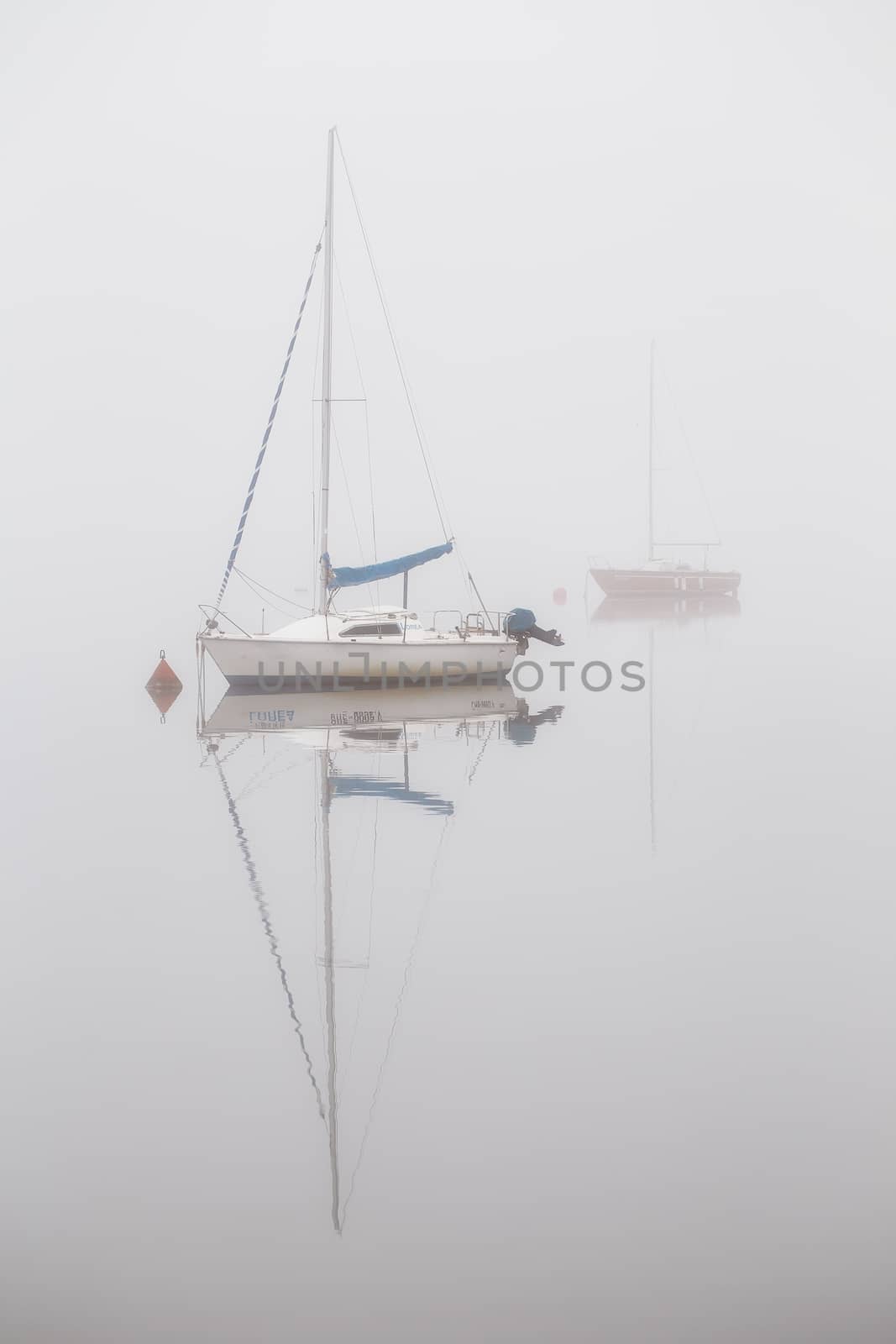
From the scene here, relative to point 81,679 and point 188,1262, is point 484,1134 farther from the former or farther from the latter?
point 81,679

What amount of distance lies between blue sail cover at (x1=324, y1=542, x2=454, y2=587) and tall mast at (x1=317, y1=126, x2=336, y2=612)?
0.26 m

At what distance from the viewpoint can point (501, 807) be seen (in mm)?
13289

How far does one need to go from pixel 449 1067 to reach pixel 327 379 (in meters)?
23.1

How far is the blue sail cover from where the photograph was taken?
2572 cm

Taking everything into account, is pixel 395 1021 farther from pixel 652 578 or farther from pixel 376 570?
pixel 652 578

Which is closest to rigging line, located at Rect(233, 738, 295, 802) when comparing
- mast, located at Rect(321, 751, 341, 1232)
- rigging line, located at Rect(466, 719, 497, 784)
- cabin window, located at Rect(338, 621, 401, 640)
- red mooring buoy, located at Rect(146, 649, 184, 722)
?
mast, located at Rect(321, 751, 341, 1232)

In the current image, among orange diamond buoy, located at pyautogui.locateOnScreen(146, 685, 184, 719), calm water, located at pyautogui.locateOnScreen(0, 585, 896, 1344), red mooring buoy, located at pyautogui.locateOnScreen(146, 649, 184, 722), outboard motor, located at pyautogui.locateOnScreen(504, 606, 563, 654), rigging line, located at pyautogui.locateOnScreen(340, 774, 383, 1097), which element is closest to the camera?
calm water, located at pyautogui.locateOnScreen(0, 585, 896, 1344)

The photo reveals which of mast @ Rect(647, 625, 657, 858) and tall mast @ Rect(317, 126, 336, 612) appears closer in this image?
mast @ Rect(647, 625, 657, 858)

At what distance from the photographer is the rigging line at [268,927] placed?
616cm

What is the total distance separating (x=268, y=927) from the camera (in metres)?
8.69

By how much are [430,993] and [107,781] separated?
9063 mm

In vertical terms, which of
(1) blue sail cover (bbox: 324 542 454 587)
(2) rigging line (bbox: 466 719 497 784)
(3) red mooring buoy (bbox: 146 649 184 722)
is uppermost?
(1) blue sail cover (bbox: 324 542 454 587)

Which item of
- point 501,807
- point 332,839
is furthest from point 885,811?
point 332,839

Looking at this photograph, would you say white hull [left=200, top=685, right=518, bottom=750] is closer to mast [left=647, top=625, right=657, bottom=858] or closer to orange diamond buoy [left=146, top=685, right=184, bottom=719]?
orange diamond buoy [left=146, top=685, right=184, bottom=719]
